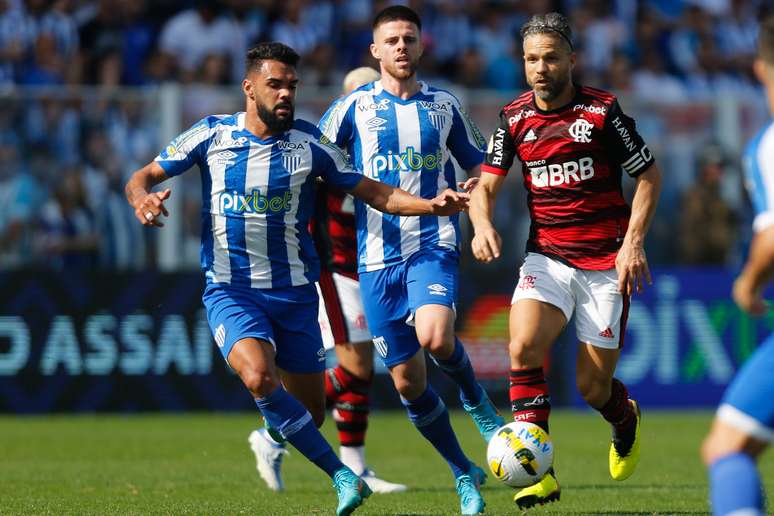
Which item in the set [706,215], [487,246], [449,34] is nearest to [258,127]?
[487,246]

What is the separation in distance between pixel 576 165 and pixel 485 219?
64 centimetres

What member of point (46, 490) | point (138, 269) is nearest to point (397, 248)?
point (46, 490)

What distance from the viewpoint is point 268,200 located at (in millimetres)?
7680

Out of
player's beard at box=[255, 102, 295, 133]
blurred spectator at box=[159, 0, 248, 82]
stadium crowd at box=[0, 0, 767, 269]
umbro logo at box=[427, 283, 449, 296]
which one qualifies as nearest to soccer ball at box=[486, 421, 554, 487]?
umbro logo at box=[427, 283, 449, 296]

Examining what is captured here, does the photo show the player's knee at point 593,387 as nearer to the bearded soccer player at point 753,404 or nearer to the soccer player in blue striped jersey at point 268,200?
the soccer player in blue striped jersey at point 268,200

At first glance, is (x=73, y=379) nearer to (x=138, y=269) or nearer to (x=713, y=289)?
(x=138, y=269)

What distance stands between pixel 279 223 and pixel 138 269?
7388mm

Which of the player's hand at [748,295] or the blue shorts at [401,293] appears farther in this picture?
the blue shorts at [401,293]

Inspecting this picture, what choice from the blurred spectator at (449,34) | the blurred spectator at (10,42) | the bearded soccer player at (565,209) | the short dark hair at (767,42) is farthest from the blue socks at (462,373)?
the blurred spectator at (449,34)

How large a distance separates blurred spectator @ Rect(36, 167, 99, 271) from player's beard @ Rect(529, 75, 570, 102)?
818 centimetres

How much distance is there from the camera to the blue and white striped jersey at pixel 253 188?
7652 millimetres

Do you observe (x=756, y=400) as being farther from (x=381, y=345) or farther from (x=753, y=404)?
(x=381, y=345)

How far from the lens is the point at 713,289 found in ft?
51.1

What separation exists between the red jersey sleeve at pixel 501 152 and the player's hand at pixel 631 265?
92 centimetres
